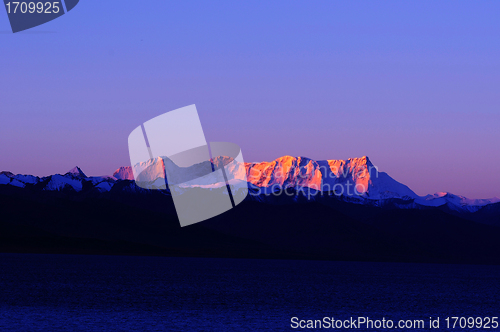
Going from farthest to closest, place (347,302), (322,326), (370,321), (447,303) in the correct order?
(447,303) < (347,302) < (370,321) < (322,326)

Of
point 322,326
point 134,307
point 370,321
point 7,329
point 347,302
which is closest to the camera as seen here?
point 7,329

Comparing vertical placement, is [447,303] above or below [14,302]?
below

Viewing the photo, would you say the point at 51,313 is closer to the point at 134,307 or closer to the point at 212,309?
the point at 134,307

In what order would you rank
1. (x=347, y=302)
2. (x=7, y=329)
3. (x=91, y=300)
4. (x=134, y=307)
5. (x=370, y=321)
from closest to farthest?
(x=7, y=329), (x=370, y=321), (x=134, y=307), (x=91, y=300), (x=347, y=302)

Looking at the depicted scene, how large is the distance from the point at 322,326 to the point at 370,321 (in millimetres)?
7845

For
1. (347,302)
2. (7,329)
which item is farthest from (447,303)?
(7,329)

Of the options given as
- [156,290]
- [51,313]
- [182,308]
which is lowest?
[156,290]

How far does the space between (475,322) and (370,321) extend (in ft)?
42.4

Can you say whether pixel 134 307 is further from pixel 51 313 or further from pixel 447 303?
pixel 447 303

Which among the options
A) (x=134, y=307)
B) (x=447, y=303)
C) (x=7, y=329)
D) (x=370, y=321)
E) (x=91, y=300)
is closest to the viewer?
(x=7, y=329)

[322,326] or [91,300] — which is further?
[91,300]

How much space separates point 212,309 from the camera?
77.4 meters

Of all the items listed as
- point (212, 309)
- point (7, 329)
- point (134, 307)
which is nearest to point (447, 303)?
point (212, 309)

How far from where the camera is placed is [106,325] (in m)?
59.9
